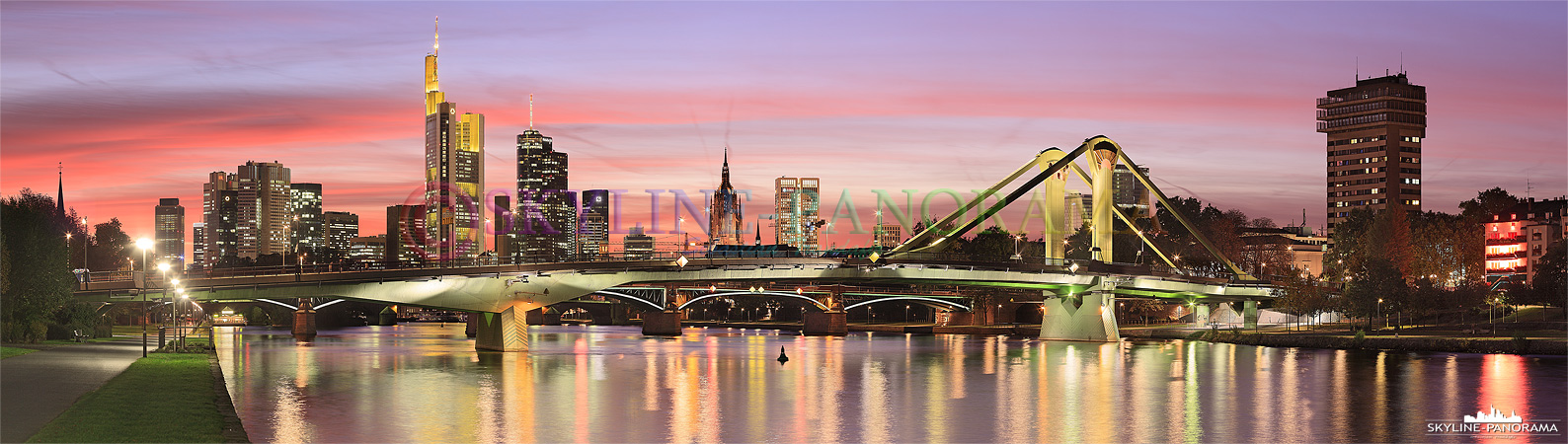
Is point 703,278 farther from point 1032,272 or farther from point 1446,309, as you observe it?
point 1446,309

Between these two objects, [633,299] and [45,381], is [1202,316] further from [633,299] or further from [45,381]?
[45,381]

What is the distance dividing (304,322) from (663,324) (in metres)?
42.1

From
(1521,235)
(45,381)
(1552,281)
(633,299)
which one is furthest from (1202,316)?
(45,381)

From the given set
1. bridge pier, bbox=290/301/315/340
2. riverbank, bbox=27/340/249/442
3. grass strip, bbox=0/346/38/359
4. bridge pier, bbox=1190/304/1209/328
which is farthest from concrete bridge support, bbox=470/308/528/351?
bridge pier, bbox=1190/304/1209/328

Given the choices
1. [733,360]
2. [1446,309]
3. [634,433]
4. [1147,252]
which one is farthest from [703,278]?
[1147,252]

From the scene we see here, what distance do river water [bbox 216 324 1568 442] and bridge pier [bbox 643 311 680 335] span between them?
72.2 m

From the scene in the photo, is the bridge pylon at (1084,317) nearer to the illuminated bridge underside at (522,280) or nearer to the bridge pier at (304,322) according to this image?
the illuminated bridge underside at (522,280)

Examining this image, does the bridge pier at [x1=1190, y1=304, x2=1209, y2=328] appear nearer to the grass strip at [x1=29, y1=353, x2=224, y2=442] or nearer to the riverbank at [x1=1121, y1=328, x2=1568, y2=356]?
the riverbank at [x1=1121, y1=328, x2=1568, y2=356]

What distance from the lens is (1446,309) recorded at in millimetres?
118250

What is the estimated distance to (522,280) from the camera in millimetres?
89562

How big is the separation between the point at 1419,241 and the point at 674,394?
305 ft

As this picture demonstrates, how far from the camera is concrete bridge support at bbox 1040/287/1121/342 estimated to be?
117m

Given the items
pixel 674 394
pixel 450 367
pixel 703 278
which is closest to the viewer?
pixel 674 394

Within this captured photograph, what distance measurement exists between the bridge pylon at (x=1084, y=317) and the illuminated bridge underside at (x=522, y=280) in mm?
2714
